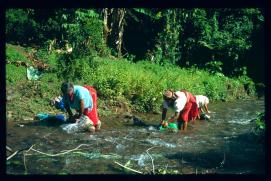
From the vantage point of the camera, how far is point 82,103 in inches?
356

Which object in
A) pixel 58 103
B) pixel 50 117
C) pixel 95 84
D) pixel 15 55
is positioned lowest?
pixel 50 117

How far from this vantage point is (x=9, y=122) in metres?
10.3

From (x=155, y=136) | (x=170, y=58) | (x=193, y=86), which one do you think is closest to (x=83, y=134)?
(x=155, y=136)

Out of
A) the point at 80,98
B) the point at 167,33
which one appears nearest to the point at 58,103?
the point at 80,98

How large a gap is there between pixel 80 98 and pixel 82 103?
11 centimetres

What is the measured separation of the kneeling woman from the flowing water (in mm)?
260

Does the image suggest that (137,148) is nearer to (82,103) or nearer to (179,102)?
(82,103)

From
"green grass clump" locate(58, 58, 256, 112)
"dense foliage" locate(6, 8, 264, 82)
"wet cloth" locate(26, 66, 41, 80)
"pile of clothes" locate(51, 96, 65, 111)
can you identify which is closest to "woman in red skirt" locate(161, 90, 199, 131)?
"green grass clump" locate(58, 58, 256, 112)

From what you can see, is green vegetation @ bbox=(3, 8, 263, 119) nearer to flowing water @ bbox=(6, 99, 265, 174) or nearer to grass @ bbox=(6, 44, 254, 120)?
grass @ bbox=(6, 44, 254, 120)

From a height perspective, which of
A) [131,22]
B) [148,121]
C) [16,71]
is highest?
[131,22]

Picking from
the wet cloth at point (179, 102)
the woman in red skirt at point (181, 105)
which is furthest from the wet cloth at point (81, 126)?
the wet cloth at point (179, 102)

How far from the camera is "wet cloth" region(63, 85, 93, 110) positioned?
9.05 meters

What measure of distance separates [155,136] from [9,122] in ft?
11.4

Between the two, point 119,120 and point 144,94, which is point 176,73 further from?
point 119,120
